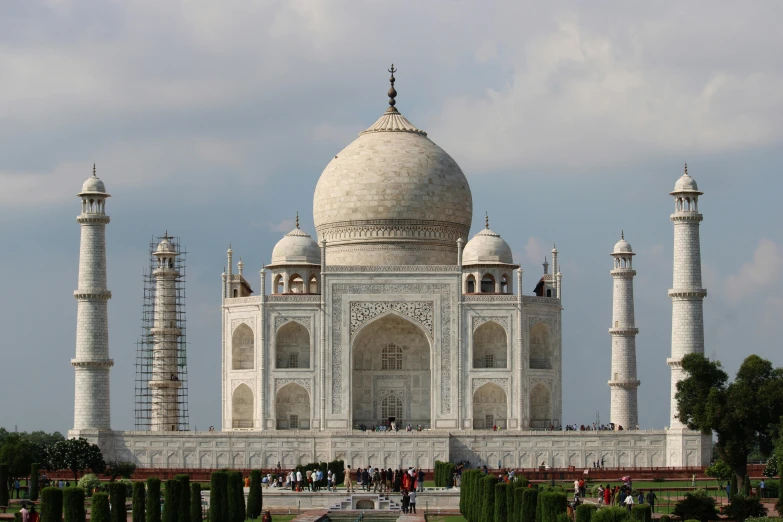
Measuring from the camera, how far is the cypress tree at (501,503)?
77.5 ft

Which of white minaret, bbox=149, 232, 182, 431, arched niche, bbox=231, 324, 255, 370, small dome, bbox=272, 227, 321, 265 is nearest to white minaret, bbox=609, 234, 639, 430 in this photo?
small dome, bbox=272, 227, 321, 265

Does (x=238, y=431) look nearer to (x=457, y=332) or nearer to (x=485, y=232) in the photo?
(x=457, y=332)

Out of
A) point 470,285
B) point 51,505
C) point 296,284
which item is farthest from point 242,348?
point 51,505

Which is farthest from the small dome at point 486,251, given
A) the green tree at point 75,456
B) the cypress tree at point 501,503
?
the cypress tree at point 501,503

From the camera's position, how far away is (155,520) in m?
23.4

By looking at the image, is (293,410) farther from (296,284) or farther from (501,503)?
(501,503)

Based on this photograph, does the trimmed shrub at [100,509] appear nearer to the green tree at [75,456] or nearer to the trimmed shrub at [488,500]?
the trimmed shrub at [488,500]

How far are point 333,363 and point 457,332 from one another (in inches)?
125

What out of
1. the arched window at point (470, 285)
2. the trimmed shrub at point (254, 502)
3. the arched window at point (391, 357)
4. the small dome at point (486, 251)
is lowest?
the trimmed shrub at point (254, 502)

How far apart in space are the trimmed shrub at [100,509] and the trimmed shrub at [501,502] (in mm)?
5914

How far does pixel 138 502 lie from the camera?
2322 cm

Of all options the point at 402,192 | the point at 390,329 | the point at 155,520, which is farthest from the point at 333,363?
the point at 155,520

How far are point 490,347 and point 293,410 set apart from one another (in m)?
5.27

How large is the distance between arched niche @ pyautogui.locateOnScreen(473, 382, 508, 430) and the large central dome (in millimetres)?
3992
